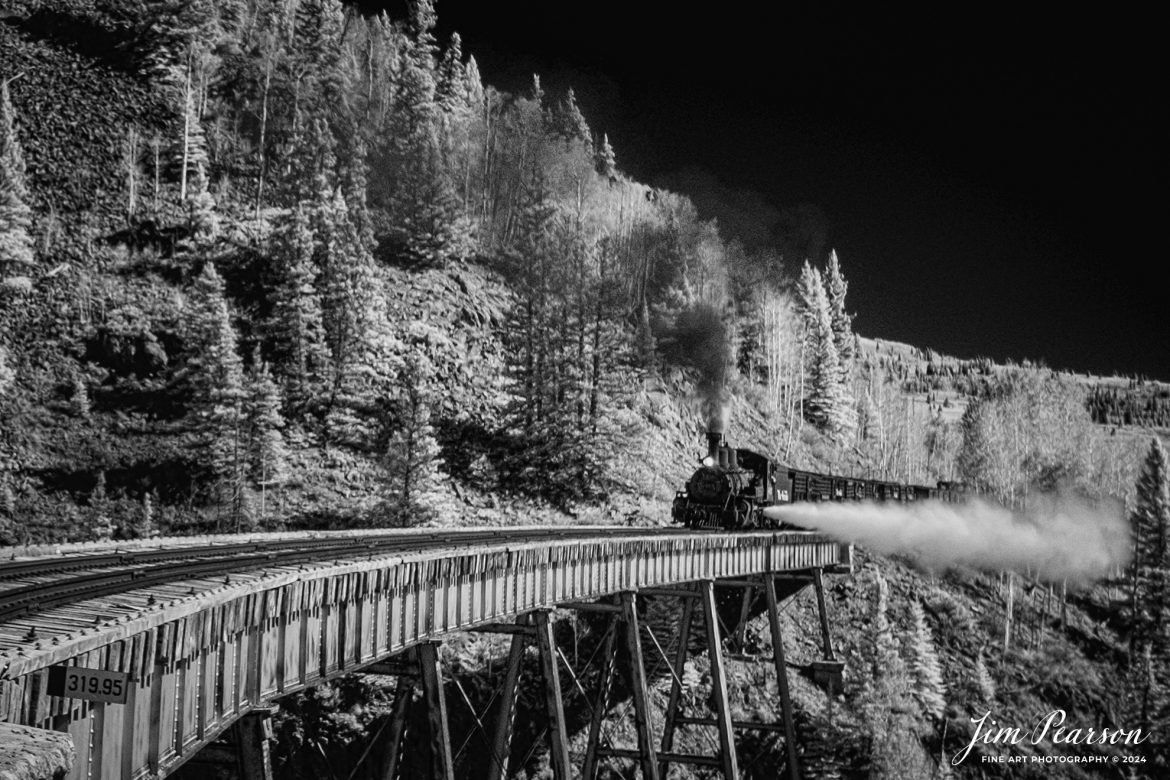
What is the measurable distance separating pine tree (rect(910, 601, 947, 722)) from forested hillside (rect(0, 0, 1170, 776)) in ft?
0.65

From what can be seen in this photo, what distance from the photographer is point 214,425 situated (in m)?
51.1

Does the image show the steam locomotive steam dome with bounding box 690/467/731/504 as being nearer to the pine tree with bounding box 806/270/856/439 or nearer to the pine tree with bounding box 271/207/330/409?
the pine tree with bounding box 271/207/330/409

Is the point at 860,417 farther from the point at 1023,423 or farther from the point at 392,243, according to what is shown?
the point at 392,243

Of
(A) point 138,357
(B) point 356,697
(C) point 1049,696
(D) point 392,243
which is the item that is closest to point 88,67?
(D) point 392,243

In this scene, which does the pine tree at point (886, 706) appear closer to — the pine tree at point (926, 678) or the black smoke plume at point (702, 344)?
the pine tree at point (926, 678)

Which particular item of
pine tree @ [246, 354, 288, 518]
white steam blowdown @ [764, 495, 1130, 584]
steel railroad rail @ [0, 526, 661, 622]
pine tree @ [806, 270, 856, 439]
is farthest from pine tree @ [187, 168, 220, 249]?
pine tree @ [806, 270, 856, 439]

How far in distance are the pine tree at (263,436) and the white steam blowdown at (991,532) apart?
2388 centimetres

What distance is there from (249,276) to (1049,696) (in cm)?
5350

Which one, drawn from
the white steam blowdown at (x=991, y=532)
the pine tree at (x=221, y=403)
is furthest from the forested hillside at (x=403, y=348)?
the white steam blowdown at (x=991, y=532)

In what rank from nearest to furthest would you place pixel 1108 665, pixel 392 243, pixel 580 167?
pixel 1108 665
pixel 392 243
pixel 580 167

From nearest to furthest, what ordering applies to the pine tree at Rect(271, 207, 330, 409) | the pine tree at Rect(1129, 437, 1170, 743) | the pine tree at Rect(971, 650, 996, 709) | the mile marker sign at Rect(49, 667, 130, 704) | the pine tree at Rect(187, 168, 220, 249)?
1. the mile marker sign at Rect(49, 667, 130, 704)
2. the pine tree at Rect(971, 650, 996, 709)
3. the pine tree at Rect(1129, 437, 1170, 743)
4. the pine tree at Rect(271, 207, 330, 409)
5. the pine tree at Rect(187, 168, 220, 249)

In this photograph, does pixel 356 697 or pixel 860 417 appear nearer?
pixel 356 697

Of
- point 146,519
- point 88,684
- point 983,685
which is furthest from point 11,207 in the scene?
point 983,685

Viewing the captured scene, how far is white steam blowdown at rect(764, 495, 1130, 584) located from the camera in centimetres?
5288
